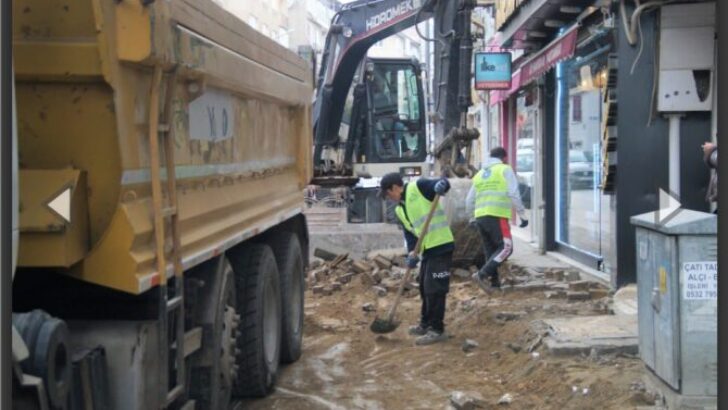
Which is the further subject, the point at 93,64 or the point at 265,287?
the point at 265,287

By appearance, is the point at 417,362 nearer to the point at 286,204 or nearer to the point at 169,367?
the point at 286,204

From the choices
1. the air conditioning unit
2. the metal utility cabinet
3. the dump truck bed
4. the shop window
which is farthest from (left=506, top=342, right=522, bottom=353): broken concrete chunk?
the shop window

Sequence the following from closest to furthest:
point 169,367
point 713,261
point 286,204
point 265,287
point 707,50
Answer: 1. point 169,367
2. point 713,261
3. point 265,287
4. point 286,204
5. point 707,50

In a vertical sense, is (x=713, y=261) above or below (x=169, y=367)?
above

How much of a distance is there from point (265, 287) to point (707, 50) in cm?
491

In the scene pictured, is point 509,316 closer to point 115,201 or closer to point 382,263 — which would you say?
point 382,263

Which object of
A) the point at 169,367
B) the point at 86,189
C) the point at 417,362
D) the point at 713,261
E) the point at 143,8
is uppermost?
the point at 143,8

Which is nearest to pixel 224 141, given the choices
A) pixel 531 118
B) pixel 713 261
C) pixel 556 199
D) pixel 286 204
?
pixel 286 204

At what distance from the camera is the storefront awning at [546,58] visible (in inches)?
413

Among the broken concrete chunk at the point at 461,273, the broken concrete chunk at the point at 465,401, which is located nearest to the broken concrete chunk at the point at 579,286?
the broken concrete chunk at the point at 461,273

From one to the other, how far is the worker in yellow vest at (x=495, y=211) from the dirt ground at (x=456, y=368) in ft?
1.31

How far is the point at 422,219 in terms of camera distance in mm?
7773

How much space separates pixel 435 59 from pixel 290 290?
5190 millimetres

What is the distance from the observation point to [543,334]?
706 cm
